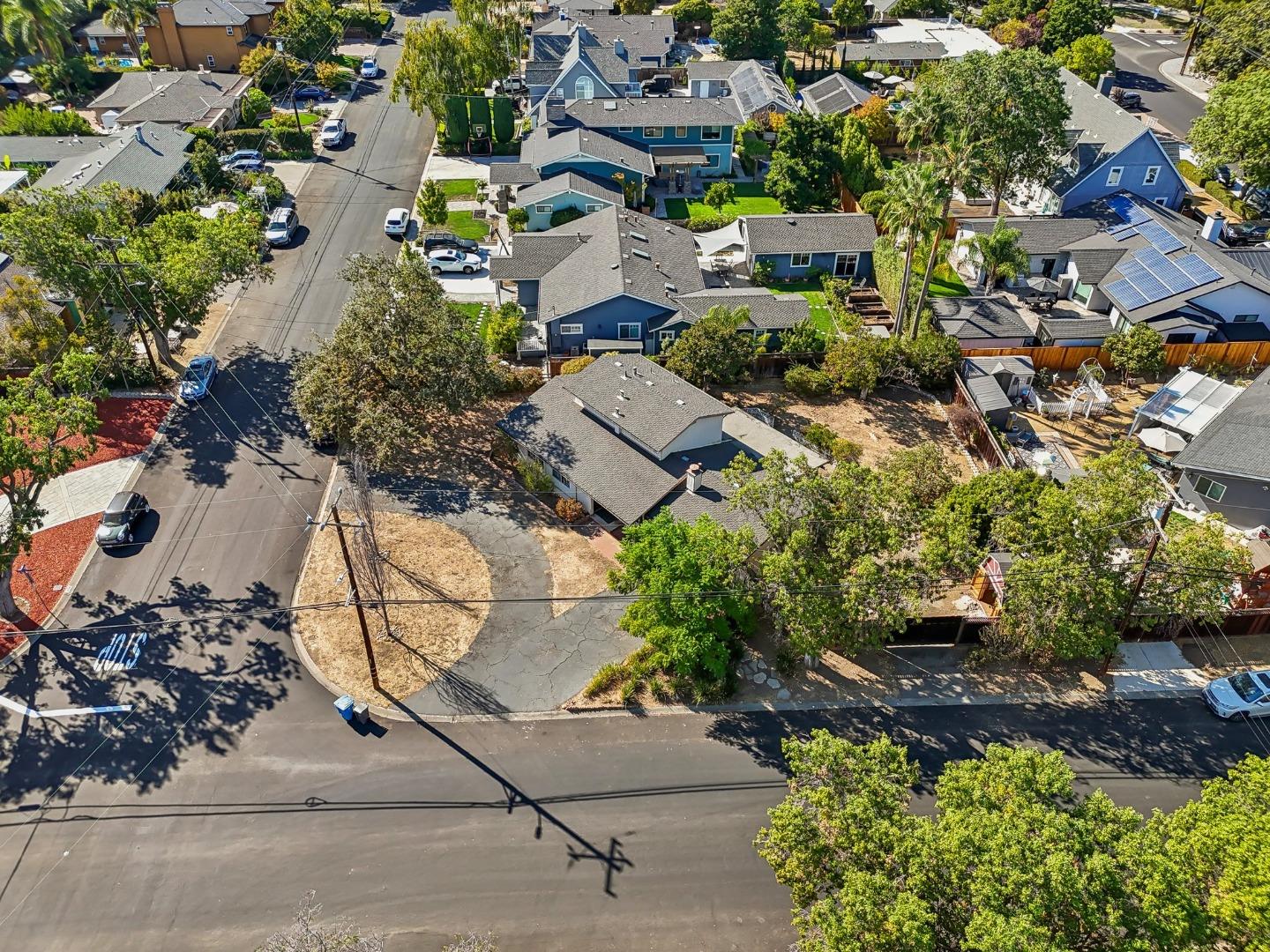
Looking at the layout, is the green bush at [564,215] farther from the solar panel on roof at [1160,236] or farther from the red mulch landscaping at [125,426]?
the solar panel on roof at [1160,236]

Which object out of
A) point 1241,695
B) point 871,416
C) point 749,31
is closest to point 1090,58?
point 749,31

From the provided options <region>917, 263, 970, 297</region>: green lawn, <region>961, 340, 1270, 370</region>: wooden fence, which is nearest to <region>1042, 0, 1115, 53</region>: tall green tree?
<region>917, 263, 970, 297</region>: green lawn

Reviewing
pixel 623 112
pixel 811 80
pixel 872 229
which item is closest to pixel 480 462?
pixel 872 229

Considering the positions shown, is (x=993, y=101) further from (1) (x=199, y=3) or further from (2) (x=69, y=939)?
(1) (x=199, y=3)

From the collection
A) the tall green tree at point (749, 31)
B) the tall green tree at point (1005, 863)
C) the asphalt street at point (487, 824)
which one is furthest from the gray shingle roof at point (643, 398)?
the tall green tree at point (749, 31)

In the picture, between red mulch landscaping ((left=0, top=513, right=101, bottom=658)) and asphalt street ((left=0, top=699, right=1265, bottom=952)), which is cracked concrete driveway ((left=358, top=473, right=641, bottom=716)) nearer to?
asphalt street ((left=0, top=699, right=1265, bottom=952))
